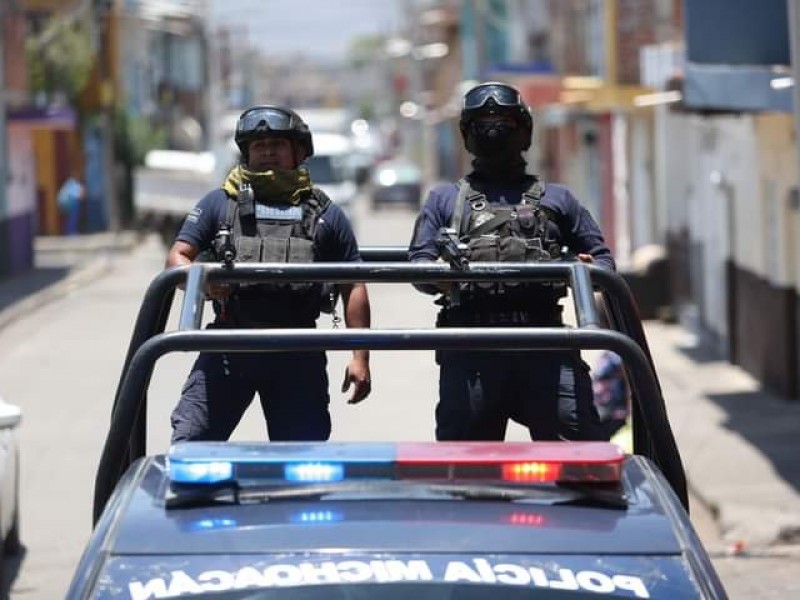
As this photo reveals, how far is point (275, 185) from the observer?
5.78m

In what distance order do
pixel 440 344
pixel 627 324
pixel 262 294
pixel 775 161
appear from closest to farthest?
pixel 440 344
pixel 627 324
pixel 262 294
pixel 775 161

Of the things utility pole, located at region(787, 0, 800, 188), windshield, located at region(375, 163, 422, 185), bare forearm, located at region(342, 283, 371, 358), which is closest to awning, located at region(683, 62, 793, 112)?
utility pole, located at region(787, 0, 800, 188)

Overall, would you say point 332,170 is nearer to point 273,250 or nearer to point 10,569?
point 10,569

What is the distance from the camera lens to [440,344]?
12.5 feet

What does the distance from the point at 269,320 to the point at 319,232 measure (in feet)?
1.37

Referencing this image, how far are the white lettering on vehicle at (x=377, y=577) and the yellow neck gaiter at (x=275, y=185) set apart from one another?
2.75 m

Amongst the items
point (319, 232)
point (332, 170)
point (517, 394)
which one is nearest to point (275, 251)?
point (319, 232)

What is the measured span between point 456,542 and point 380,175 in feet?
217

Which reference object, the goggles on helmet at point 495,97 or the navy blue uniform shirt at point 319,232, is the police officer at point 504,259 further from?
the navy blue uniform shirt at point 319,232

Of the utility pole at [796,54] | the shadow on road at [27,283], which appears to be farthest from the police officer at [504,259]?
the shadow on road at [27,283]

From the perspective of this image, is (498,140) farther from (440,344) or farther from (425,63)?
(425,63)

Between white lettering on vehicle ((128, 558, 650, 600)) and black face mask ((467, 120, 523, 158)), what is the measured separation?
8.70ft

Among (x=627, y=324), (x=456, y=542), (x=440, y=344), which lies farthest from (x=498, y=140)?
(x=456, y=542)

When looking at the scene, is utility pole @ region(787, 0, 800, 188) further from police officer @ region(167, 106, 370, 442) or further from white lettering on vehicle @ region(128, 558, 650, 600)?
white lettering on vehicle @ region(128, 558, 650, 600)
